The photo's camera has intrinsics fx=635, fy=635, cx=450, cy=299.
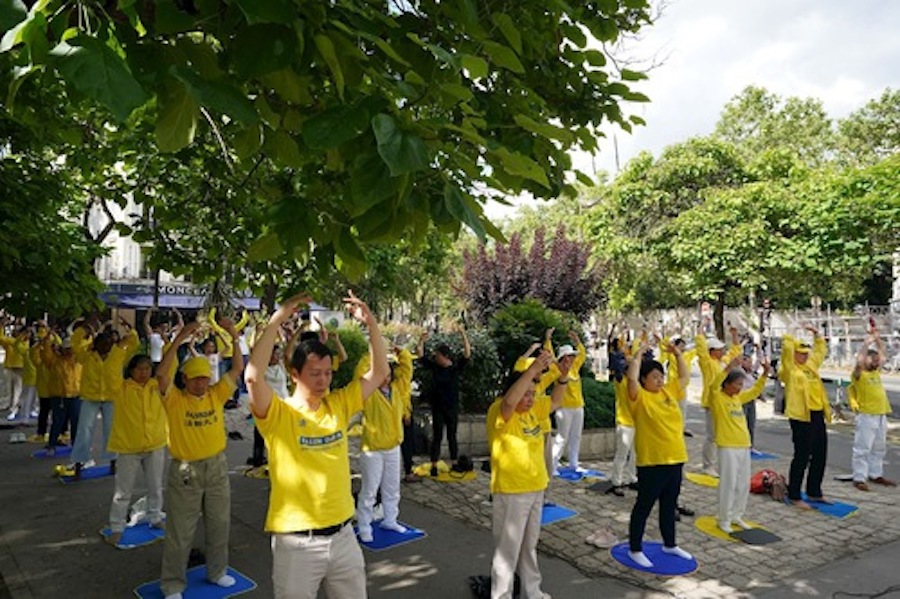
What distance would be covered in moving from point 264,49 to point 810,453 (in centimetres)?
811

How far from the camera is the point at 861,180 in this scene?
970 cm

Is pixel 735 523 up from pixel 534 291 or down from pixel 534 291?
down

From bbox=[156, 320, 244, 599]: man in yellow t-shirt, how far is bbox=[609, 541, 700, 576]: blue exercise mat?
3422mm

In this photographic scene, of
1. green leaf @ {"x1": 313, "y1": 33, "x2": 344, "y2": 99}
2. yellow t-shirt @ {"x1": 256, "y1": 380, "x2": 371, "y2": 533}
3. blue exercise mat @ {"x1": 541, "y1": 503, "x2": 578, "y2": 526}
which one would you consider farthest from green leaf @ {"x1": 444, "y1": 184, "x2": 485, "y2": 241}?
blue exercise mat @ {"x1": 541, "y1": 503, "x2": 578, "y2": 526}

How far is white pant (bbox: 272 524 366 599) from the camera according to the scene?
3344 mm

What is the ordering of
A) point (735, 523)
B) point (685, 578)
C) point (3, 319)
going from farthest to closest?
point (3, 319) < point (735, 523) < point (685, 578)

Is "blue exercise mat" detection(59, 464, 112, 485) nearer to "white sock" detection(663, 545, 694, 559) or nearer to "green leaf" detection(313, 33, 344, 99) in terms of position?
"white sock" detection(663, 545, 694, 559)

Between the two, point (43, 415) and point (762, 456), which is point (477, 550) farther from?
point (43, 415)

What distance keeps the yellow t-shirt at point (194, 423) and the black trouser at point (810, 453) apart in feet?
21.6

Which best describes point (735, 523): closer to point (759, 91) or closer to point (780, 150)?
point (780, 150)

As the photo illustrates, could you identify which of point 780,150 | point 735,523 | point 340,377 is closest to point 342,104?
point 735,523

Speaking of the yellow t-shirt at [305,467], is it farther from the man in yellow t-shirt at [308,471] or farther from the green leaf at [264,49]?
the green leaf at [264,49]

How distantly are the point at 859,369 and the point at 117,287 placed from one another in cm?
2797

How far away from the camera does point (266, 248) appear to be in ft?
8.41
